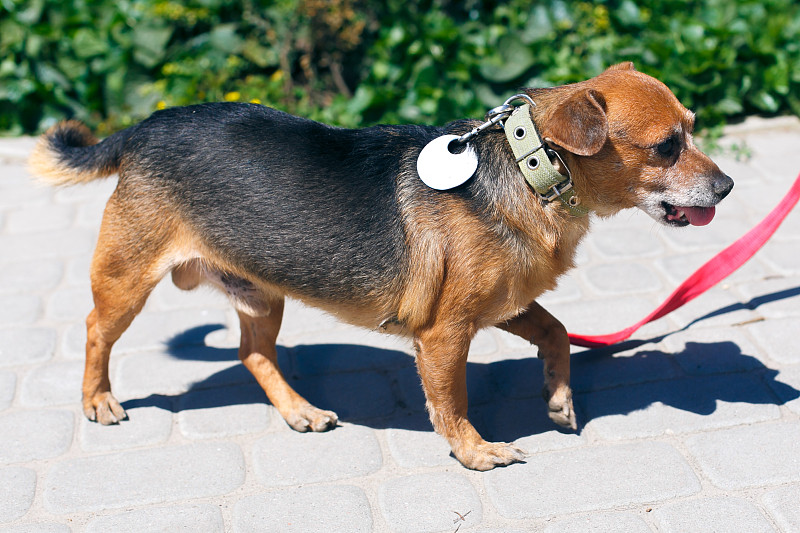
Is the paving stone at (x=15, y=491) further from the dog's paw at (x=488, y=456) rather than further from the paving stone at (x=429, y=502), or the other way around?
the dog's paw at (x=488, y=456)

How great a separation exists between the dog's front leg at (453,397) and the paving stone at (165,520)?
107 cm

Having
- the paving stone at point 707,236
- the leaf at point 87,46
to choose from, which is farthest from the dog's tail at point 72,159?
the leaf at point 87,46

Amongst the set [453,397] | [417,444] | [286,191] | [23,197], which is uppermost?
[286,191]

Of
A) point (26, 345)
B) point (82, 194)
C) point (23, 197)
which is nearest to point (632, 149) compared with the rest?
point (26, 345)

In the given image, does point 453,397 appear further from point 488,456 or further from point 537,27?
point 537,27

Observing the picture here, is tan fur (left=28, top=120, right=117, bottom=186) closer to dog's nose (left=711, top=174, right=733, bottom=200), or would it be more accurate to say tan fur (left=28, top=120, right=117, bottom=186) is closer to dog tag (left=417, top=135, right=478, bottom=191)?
dog tag (left=417, top=135, right=478, bottom=191)

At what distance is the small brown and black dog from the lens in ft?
11.1

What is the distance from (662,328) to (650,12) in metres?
4.52

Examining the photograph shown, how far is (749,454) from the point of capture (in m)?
3.62

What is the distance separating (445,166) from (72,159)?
1895 millimetres

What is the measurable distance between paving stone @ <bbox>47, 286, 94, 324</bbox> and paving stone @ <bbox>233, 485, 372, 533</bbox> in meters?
2.09

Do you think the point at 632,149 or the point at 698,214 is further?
the point at 698,214

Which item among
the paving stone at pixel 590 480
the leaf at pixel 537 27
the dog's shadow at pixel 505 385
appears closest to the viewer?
the paving stone at pixel 590 480

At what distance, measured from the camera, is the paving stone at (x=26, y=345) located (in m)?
4.61
